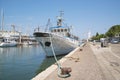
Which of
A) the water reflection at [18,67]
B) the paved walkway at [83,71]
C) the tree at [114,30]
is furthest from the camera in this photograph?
the tree at [114,30]

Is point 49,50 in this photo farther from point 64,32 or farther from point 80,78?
point 80,78

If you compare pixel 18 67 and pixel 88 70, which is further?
pixel 18 67

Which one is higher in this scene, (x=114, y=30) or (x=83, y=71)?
(x=114, y=30)

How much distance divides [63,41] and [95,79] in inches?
776

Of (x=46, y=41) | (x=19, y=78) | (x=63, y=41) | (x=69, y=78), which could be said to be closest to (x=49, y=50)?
(x=46, y=41)

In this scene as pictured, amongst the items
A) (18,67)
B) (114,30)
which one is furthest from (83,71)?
(114,30)

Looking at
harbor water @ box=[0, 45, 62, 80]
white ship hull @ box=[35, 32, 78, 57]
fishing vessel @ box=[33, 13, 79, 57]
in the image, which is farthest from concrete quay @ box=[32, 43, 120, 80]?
white ship hull @ box=[35, 32, 78, 57]

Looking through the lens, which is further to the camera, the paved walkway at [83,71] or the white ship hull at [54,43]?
the white ship hull at [54,43]

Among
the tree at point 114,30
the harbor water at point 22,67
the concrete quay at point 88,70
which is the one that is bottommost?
the harbor water at point 22,67

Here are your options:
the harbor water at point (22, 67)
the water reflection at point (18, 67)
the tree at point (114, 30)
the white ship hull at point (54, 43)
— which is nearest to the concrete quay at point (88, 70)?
the harbor water at point (22, 67)

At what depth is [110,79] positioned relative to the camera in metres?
8.44

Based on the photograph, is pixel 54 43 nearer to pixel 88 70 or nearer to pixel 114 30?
pixel 88 70

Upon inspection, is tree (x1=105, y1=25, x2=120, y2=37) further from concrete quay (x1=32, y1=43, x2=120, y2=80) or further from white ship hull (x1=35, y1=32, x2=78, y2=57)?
concrete quay (x1=32, y1=43, x2=120, y2=80)

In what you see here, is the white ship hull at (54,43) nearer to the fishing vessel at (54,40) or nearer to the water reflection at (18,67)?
the fishing vessel at (54,40)
